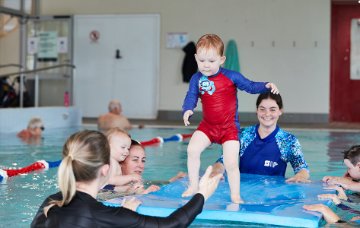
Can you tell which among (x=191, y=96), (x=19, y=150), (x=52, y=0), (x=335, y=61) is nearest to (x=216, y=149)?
(x=19, y=150)

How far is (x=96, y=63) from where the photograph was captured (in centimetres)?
1552

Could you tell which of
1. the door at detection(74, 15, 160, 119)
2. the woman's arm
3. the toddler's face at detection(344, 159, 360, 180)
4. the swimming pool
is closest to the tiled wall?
the swimming pool

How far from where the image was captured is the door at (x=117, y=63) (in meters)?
15.1

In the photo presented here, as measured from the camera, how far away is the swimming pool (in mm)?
3819

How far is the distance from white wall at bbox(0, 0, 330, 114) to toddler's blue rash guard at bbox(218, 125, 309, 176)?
32.7 feet

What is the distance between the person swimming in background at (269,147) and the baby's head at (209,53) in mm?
965

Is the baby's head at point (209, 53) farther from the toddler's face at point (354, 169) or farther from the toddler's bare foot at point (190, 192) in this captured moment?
the toddler's face at point (354, 169)

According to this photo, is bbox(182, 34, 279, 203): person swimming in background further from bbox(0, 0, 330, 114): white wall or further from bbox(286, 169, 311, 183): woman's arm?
bbox(0, 0, 330, 114): white wall

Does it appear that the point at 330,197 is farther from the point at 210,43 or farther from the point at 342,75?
the point at 342,75

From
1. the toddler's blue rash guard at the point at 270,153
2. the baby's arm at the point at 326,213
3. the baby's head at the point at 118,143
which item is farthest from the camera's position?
the toddler's blue rash guard at the point at 270,153

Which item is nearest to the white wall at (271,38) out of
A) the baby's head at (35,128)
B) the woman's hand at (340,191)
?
the baby's head at (35,128)

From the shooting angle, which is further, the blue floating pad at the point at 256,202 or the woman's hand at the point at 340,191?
the woman's hand at the point at 340,191

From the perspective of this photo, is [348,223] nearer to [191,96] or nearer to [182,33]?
[191,96]

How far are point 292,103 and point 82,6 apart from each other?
19.7 feet
